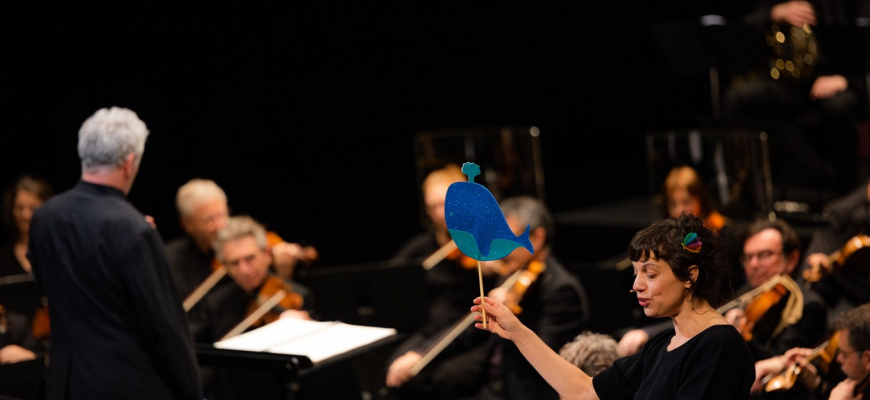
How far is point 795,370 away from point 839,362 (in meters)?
0.17

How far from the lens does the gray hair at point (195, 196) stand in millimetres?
4680

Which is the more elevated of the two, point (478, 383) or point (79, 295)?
point (79, 295)

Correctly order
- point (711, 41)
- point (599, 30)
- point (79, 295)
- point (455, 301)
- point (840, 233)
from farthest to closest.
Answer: point (599, 30)
point (711, 41)
point (455, 301)
point (840, 233)
point (79, 295)

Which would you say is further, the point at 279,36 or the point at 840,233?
the point at 279,36

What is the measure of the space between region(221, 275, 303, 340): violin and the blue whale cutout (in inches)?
79.5

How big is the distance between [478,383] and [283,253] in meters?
1.04

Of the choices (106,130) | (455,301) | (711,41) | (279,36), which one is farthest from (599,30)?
(106,130)

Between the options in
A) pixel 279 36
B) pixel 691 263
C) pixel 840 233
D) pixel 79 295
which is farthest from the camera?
pixel 279 36

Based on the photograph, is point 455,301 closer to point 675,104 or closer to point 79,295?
point 79,295

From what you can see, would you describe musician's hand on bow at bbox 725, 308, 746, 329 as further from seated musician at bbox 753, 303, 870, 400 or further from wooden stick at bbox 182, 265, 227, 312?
wooden stick at bbox 182, 265, 227, 312

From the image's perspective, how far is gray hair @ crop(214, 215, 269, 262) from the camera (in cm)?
433

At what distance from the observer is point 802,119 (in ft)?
18.2

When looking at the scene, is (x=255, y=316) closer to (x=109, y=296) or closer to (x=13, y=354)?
(x=13, y=354)

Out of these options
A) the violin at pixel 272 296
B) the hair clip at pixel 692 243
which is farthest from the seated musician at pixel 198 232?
the hair clip at pixel 692 243
